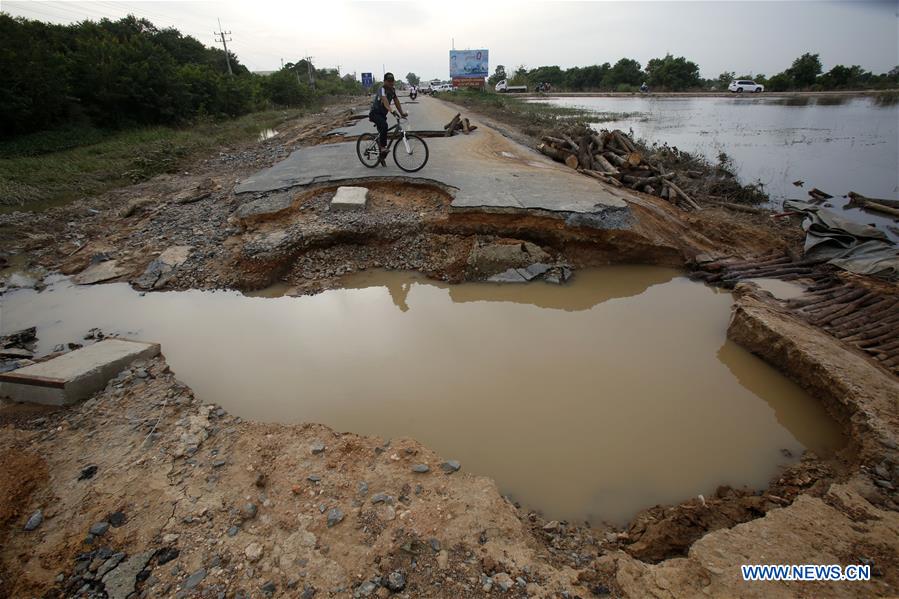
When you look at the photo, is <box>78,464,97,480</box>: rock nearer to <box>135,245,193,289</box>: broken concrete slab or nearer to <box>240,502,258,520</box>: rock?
<box>240,502,258,520</box>: rock

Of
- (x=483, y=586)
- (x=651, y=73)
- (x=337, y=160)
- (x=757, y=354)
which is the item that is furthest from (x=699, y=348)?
(x=651, y=73)

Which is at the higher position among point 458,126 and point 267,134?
point 458,126

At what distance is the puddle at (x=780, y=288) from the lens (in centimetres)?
521

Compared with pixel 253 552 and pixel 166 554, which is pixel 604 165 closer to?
pixel 253 552

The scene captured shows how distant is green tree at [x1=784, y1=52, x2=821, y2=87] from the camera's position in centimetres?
3934

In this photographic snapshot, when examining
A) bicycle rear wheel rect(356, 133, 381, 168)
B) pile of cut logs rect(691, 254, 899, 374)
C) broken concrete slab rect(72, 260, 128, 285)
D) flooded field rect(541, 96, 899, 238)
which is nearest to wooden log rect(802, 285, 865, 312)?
pile of cut logs rect(691, 254, 899, 374)

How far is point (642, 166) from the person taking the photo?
31.3ft

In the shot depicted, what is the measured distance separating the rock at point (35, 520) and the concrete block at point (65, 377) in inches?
43.0

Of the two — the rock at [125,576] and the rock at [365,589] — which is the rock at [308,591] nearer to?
the rock at [365,589]

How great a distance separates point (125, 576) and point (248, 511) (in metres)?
0.58

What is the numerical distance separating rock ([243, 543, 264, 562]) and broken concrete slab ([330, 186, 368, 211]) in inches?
201

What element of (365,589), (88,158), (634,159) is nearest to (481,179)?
(634,159)

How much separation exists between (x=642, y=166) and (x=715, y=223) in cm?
289

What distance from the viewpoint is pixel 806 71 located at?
39.5m
